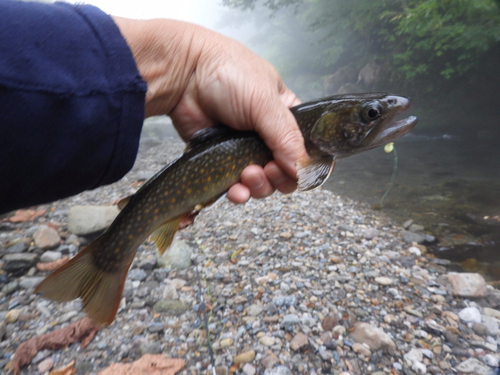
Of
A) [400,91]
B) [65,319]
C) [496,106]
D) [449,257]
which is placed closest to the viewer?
[65,319]

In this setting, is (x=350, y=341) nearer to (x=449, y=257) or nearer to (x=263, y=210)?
(x=449, y=257)

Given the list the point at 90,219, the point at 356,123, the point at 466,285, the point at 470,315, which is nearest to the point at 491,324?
the point at 470,315

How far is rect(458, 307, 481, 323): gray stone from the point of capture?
249cm

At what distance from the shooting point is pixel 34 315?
7.95 feet

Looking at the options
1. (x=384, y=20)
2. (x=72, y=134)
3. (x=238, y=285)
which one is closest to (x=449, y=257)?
(x=238, y=285)

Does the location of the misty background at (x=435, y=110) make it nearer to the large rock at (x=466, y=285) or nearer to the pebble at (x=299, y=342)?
the large rock at (x=466, y=285)

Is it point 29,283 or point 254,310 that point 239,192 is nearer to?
point 254,310

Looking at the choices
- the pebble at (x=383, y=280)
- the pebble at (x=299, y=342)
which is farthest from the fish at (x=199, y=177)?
the pebble at (x=383, y=280)

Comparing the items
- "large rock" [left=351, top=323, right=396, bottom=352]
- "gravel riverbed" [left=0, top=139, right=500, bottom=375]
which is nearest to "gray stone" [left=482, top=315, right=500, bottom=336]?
"gravel riverbed" [left=0, top=139, right=500, bottom=375]

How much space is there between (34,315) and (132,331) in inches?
36.9

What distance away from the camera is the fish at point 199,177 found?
5.13 feet

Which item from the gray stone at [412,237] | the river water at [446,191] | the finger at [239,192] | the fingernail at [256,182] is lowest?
the river water at [446,191]

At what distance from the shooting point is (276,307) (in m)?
2.46

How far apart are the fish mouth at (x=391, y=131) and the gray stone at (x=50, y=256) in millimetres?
3434
